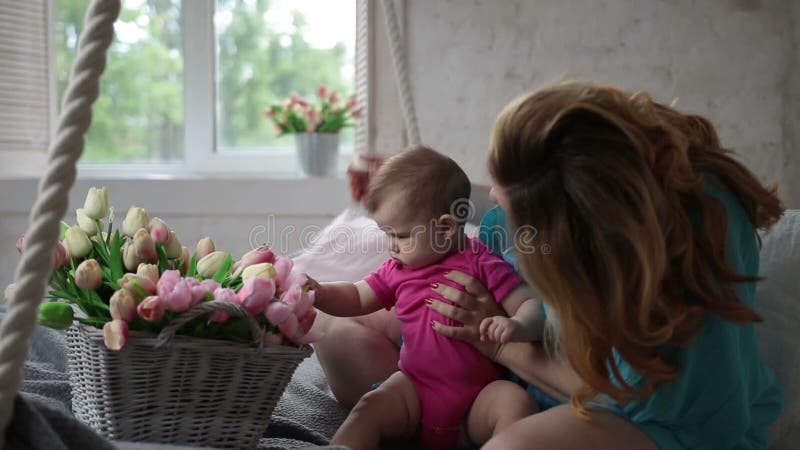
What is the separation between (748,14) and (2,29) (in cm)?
235

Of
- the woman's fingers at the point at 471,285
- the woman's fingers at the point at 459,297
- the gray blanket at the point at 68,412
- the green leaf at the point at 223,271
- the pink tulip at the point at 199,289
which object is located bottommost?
the gray blanket at the point at 68,412

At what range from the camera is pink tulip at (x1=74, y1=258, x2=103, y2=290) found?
1.02 m

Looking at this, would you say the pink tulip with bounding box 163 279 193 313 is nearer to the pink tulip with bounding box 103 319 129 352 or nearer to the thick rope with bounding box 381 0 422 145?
the pink tulip with bounding box 103 319 129 352

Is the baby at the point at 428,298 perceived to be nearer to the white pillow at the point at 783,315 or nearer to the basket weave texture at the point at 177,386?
the basket weave texture at the point at 177,386

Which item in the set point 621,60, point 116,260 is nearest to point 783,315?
point 116,260

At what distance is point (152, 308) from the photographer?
94 centimetres

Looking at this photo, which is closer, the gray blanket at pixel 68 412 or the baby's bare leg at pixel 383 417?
the gray blanket at pixel 68 412

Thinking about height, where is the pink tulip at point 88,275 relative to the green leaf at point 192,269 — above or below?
above

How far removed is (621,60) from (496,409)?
1.52 m

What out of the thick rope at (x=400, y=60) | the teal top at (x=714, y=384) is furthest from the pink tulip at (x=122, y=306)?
the thick rope at (x=400, y=60)

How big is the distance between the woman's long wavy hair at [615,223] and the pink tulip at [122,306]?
1.57ft

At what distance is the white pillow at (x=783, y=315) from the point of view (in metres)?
1.15

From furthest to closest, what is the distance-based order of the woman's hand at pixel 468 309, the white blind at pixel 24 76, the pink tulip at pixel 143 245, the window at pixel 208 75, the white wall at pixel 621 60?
the window at pixel 208 75 < the white blind at pixel 24 76 < the white wall at pixel 621 60 < the woman's hand at pixel 468 309 < the pink tulip at pixel 143 245

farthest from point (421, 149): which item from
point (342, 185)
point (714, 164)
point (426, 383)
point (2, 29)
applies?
point (2, 29)
